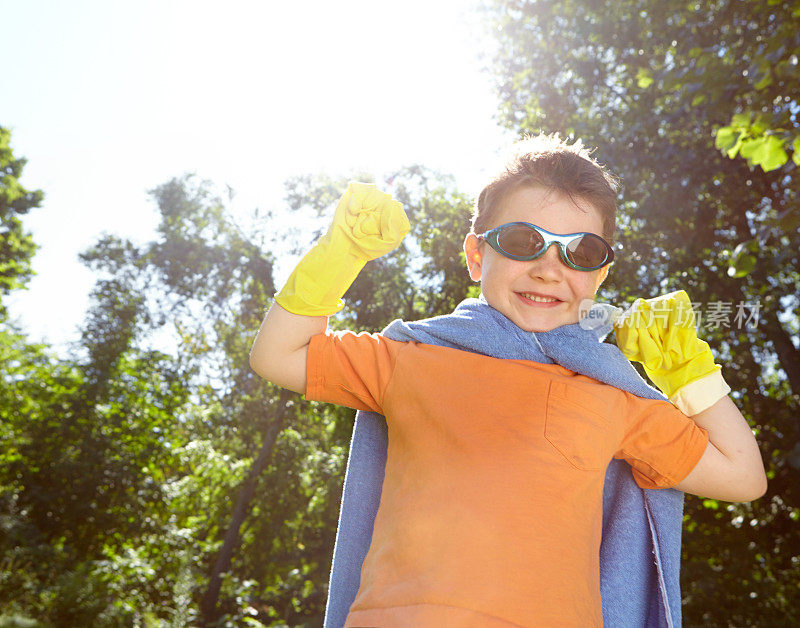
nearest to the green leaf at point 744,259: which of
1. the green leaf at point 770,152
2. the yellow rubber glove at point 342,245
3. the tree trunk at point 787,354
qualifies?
the green leaf at point 770,152

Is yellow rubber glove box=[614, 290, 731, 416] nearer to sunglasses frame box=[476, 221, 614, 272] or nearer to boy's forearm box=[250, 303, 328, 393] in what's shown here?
sunglasses frame box=[476, 221, 614, 272]

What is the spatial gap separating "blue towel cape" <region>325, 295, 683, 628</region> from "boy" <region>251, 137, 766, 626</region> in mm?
13

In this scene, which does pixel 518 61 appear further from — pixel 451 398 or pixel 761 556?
pixel 451 398

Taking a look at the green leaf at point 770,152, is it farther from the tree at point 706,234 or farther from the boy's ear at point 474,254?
the tree at point 706,234

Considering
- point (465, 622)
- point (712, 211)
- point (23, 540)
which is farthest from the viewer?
point (23, 540)

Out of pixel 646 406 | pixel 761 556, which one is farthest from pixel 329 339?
pixel 761 556

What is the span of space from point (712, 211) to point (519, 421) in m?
7.83

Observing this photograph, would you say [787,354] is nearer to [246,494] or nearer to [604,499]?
[604,499]

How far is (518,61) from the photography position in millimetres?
9852

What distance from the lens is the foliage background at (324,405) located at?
22.5 ft

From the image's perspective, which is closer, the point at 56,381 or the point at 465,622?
the point at 465,622

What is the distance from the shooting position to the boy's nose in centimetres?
162

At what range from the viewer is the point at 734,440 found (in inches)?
63.0

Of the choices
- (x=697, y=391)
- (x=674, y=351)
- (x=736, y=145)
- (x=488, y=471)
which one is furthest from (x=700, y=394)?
(x=736, y=145)
